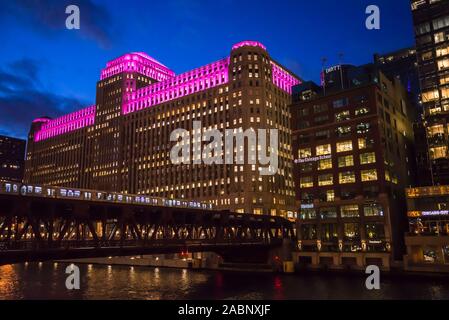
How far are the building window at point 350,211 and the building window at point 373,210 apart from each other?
215 cm

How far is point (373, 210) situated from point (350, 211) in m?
5.95

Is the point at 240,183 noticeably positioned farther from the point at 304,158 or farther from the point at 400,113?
the point at 400,113

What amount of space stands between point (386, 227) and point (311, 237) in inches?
802

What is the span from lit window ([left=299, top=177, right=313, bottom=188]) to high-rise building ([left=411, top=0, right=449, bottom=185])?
31.5 metres

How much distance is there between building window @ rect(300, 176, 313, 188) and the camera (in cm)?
11238

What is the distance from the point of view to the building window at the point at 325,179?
107812 millimetres

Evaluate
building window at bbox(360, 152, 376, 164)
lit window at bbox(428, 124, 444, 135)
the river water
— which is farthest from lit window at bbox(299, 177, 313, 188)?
lit window at bbox(428, 124, 444, 135)

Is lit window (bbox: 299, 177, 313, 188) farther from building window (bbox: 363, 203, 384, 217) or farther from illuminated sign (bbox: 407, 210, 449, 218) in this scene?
illuminated sign (bbox: 407, 210, 449, 218)

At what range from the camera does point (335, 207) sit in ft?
342

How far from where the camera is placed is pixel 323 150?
11125 cm

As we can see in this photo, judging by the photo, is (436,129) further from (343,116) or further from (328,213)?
(328,213)

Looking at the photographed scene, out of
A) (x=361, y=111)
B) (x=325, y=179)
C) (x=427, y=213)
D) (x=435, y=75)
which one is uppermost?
(x=435, y=75)

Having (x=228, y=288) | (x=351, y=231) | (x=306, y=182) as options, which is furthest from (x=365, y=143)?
(x=228, y=288)
